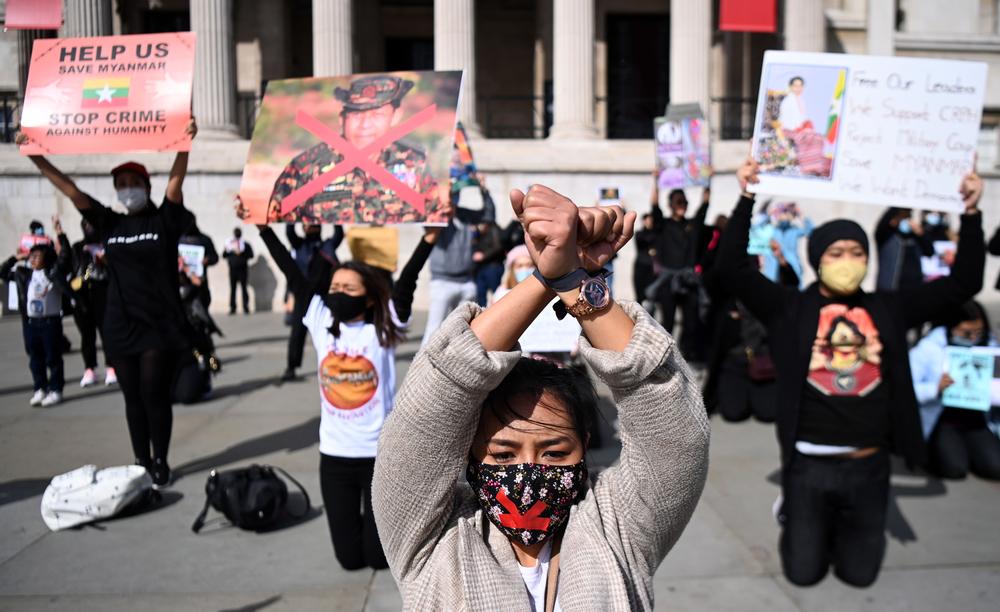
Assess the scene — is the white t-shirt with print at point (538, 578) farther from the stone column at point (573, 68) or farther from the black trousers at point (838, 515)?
the stone column at point (573, 68)

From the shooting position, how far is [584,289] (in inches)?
59.2

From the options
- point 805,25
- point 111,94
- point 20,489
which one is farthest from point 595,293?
point 805,25

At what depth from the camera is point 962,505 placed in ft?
17.3

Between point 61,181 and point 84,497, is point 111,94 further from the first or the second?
point 84,497

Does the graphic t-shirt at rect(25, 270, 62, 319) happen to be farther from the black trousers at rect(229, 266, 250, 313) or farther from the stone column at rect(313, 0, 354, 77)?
the stone column at rect(313, 0, 354, 77)

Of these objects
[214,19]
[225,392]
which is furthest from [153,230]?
[214,19]

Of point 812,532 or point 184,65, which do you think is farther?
point 184,65

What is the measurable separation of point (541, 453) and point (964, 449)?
17.5ft

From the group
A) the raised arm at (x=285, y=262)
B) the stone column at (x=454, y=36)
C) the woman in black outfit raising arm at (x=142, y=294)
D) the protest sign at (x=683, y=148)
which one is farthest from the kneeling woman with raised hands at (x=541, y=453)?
the stone column at (x=454, y=36)

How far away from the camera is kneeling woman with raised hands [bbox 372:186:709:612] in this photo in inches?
59.6

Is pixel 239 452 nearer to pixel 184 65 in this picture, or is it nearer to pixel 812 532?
pixel 184 65

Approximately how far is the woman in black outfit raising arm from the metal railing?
644 inches

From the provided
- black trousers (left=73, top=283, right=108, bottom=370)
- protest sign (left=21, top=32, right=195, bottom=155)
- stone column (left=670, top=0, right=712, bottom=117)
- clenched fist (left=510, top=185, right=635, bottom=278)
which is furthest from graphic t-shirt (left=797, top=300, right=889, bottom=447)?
stone column (left=670, top=0, right=712, bottom=117)

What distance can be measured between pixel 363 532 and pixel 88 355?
230 inches
